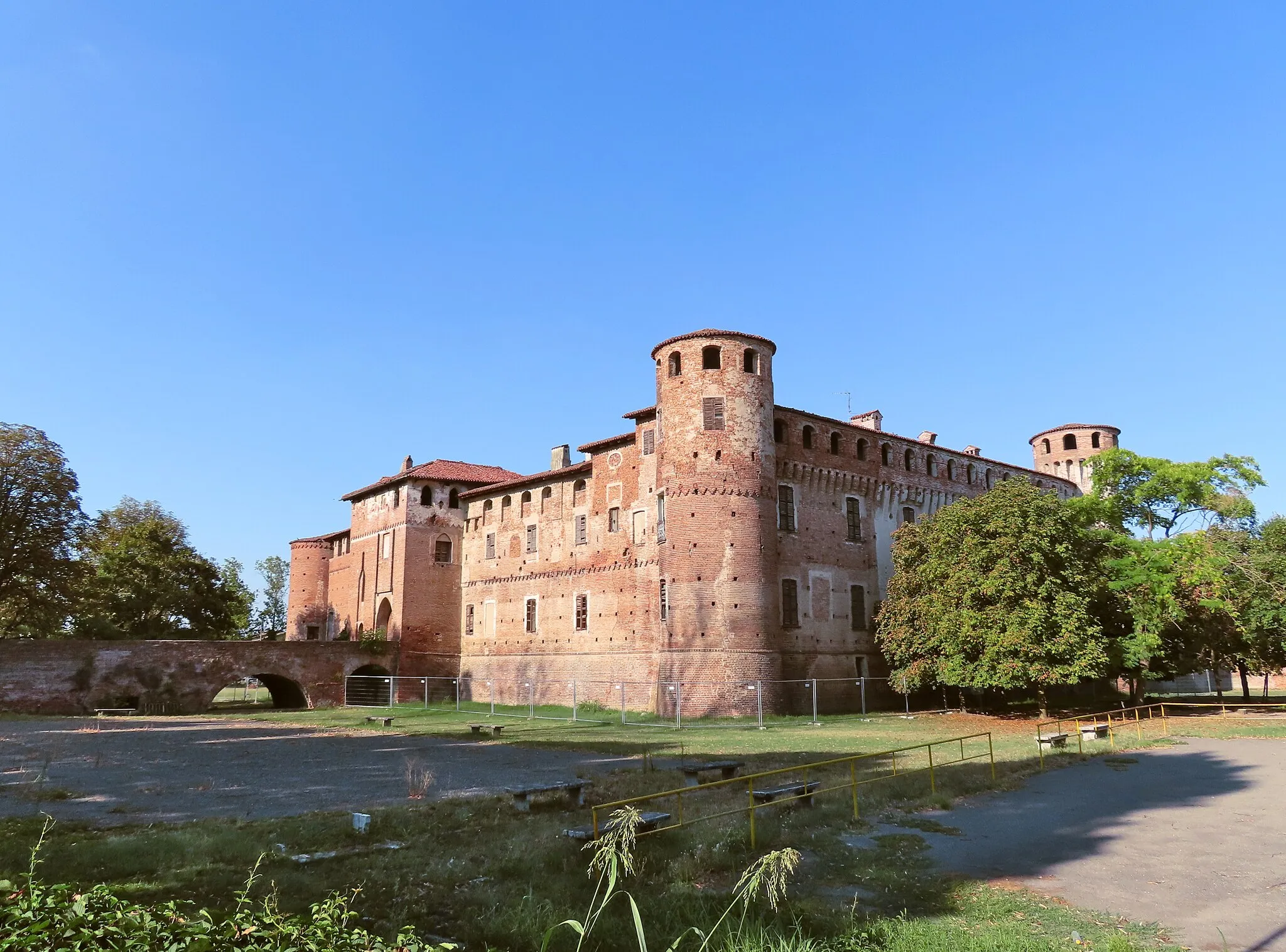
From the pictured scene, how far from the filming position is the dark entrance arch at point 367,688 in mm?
42094

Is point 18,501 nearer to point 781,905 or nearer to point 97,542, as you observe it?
point 97,542

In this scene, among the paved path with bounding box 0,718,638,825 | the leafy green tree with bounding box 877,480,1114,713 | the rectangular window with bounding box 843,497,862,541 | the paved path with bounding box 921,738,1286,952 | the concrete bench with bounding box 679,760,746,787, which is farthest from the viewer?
the rectangular window with bounding box 843,497,862,541

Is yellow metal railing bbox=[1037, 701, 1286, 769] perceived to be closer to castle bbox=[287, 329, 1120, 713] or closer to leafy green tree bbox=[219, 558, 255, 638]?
castle bbox=[287, 329, 1120, 713]

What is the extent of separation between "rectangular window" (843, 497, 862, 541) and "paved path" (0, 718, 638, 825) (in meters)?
20.5

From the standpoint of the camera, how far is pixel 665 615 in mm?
32062

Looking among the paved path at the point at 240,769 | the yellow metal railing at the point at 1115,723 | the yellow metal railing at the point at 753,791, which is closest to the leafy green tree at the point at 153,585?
the paved path at the point at 240,769

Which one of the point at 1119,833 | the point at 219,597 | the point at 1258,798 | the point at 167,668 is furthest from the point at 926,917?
the point at 219,597

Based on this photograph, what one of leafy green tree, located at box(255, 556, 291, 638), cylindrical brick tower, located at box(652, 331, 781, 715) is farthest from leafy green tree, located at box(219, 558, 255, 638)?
cylindrical brick tower, located at box(652, 331, 781, 715)

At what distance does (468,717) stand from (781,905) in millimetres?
28147

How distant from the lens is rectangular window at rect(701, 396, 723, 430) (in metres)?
32.4

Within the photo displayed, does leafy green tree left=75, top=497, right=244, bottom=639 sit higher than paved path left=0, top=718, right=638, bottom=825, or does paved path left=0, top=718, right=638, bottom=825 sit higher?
leafy green tree left=75, top=497, right=244, bottom=639

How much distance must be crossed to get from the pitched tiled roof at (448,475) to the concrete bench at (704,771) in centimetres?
3319

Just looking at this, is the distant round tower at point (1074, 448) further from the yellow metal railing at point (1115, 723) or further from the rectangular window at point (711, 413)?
the rectangular window at point (711, 413)

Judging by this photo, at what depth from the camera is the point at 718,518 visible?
31.9 metres
